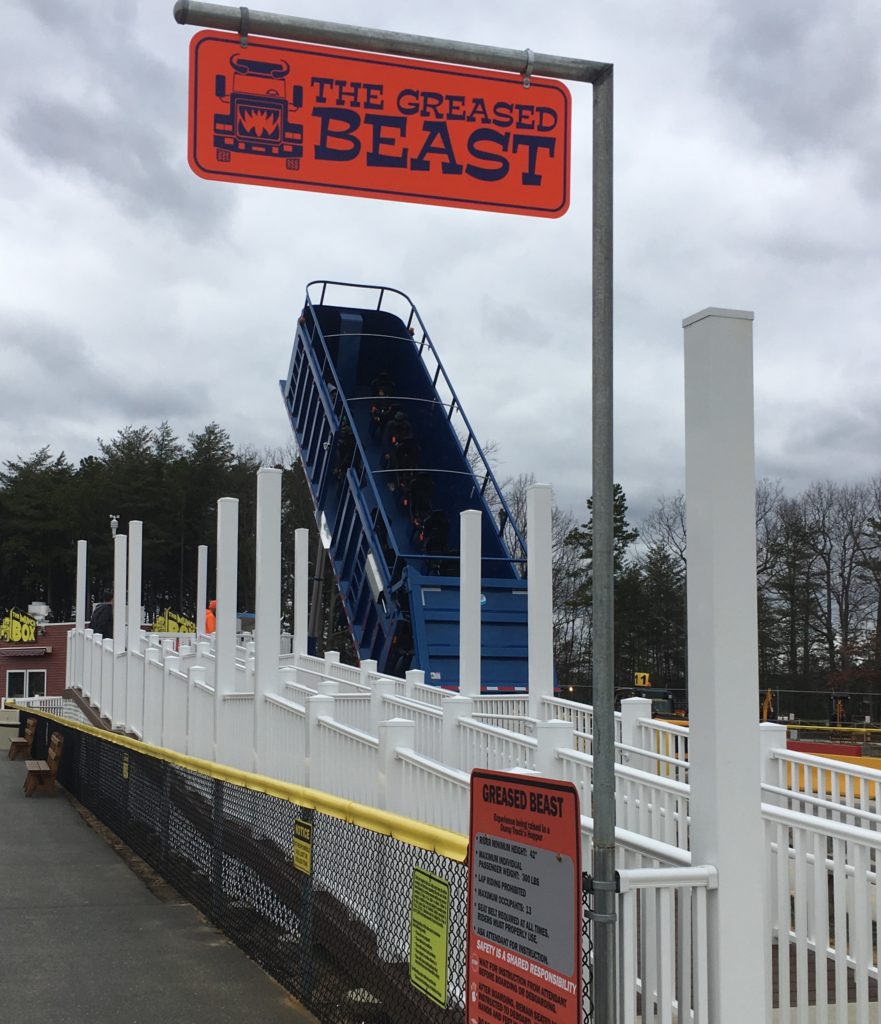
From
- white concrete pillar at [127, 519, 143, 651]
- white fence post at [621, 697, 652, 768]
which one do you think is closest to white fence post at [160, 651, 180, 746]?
white concrete pillar at [127, 519, 143, 651]

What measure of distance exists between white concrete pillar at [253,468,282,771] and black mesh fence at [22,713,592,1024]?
1572 mm

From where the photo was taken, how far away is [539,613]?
12.9 meters

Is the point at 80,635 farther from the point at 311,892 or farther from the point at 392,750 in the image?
the point at 311,892

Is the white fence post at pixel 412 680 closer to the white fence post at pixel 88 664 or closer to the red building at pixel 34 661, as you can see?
the white fence post at pixel 88 664

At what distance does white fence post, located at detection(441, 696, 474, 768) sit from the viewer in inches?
413

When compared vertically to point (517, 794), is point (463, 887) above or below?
below

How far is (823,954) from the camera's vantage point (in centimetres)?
564

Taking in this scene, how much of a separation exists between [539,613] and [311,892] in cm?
622

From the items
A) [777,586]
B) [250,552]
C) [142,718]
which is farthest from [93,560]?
[142,718]

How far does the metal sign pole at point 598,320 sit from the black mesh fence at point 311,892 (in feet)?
1.43

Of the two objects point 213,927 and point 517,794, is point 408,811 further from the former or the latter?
point 517,794

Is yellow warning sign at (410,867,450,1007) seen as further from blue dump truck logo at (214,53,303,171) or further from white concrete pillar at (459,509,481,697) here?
white concrete pillar at (459,509,481,697)

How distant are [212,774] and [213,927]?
3.76 feet

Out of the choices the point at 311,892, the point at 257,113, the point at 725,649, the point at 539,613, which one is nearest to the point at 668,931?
the point at 725,649
